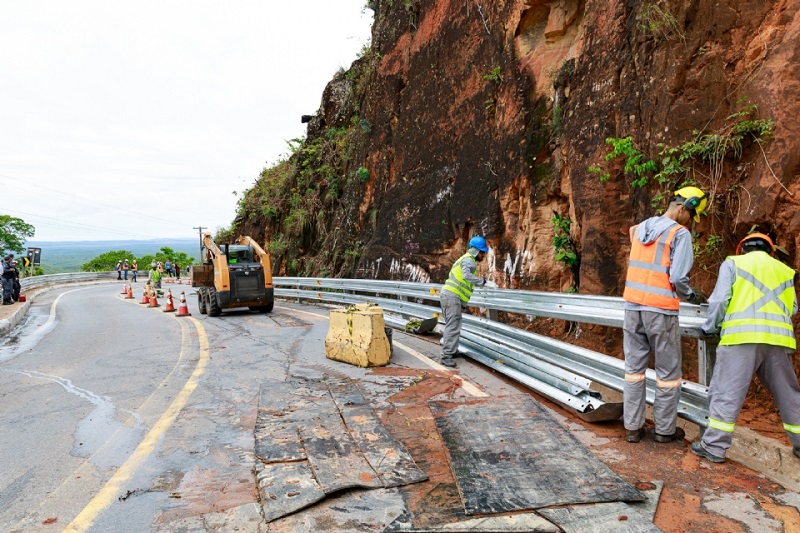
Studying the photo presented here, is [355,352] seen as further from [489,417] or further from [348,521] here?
[348,521]

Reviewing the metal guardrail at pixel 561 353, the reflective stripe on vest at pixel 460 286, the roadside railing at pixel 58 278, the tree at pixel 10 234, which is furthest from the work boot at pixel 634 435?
the tree at pixel 10 234

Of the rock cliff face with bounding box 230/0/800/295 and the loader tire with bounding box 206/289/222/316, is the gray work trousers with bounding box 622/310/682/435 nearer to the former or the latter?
the rock cliff face with bounding box 230/0/800/295

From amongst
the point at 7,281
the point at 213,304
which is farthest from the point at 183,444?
the point at 7,281

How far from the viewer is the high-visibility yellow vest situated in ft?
12.8

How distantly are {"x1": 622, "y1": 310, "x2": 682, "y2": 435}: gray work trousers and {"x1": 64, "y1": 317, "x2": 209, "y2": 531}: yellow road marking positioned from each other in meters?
3.90

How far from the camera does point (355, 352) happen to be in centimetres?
763

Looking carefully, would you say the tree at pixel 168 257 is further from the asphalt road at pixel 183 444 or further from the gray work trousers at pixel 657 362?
the gray work trousers at pixel 657 362

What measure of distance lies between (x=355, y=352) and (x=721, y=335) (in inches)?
184

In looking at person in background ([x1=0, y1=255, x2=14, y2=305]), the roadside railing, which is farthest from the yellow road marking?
the roadside railing

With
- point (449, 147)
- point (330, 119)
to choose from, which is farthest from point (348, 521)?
point (330, 119)

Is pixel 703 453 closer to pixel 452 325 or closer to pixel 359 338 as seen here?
pixel 452 325

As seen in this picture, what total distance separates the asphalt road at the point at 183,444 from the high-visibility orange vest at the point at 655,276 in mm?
1159

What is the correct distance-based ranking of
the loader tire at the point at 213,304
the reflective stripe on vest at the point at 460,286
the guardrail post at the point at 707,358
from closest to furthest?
the guardrail post at the point at 707,358, the reflective stripe on vest at the point at 460,286, the loader tire at the point at 213,304

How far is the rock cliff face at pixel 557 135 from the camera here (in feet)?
19.6
